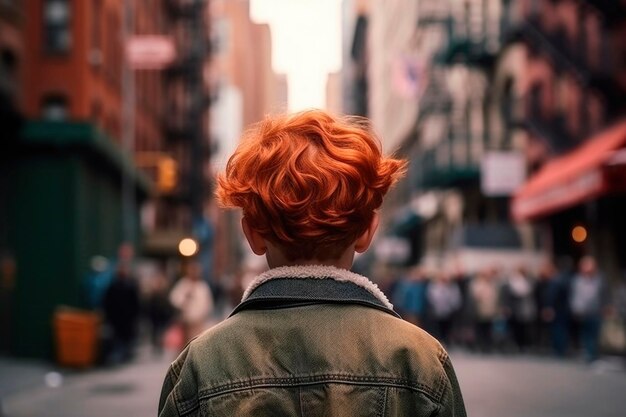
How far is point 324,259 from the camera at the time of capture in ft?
7.82

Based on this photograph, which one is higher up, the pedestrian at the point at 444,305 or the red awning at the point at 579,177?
the red awning at the point at 579,177

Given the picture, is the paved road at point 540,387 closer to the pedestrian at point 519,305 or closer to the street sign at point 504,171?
the pedestrian at point 519,305

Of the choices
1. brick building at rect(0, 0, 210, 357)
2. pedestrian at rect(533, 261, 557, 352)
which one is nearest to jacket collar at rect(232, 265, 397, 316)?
brick building at rect(0, 0, 210, 357)

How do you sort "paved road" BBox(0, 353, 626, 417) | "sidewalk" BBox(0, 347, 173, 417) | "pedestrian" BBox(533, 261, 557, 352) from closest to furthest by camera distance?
1. "paved road" BBox(0, 353, 626, 417)
2. "sidewalk" BBox(0, 347, 173, 417)
3. "pedestrian" BBox(533, 261, 557, 352)

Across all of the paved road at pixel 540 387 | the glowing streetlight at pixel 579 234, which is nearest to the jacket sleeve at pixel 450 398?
the paved road at pixel 540 387

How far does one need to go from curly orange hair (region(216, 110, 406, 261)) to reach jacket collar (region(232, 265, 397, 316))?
56 millimetres

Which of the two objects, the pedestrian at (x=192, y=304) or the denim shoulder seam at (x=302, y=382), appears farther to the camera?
the pedestrian at (x=192, y=304)

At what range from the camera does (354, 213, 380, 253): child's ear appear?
2414 millimetres

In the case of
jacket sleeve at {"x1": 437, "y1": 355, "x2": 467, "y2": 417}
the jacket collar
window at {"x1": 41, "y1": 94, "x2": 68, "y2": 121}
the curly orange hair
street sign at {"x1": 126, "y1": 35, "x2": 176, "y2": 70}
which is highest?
street sign at {"x1": 126, "y1": 35, "x2": 176, "y2": 70}

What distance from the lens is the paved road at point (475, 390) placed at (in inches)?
489

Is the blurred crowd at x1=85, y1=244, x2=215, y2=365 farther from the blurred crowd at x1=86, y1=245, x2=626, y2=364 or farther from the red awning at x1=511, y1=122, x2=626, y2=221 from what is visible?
the red awning at x1=511, y1=122, x2=626, y2=221

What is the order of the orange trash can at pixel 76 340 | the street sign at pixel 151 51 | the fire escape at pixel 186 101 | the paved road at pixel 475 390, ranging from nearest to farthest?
the paved road at pixel 475 390 → the orange trash can at pixel 76 340 → the street sign at pixel 151 51 → the fire escape at pixel 186 101

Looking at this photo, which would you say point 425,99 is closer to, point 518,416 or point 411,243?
point 411,243

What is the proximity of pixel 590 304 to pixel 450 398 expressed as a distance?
1872 centimetres
